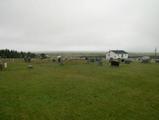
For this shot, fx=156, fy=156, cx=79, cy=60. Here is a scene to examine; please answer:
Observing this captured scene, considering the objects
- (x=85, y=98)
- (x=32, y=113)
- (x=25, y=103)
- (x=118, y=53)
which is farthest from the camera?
(x=118, y=53)

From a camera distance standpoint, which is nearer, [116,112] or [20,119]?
[20,119]

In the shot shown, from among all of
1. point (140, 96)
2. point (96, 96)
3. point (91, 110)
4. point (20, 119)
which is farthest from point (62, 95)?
point (140, 96)

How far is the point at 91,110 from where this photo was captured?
8.77 meters

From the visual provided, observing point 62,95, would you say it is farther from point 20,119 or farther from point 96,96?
point 20,119

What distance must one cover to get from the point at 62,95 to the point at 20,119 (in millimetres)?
4219

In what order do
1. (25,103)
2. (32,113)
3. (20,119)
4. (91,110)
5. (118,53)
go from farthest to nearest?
(118,53), (25,103), (91,110), (32,113), (20,119)

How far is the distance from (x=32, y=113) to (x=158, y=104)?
25.1 ft

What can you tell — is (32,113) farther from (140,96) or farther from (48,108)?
(140,96)

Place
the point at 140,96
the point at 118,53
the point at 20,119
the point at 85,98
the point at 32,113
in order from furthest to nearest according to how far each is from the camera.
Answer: the point at 118,53 → the point at 140,96 → the point at 85,98 → the point at 32,113 → the point at 20,119

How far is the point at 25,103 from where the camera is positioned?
964 cm

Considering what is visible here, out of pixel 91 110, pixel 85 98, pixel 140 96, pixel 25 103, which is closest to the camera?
pixel 91 110

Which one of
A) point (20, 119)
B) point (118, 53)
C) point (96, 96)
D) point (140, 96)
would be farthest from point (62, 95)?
point (118, 53)

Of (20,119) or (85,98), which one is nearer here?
(20,119)

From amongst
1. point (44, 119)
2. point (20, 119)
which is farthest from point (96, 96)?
point (20, 119)
